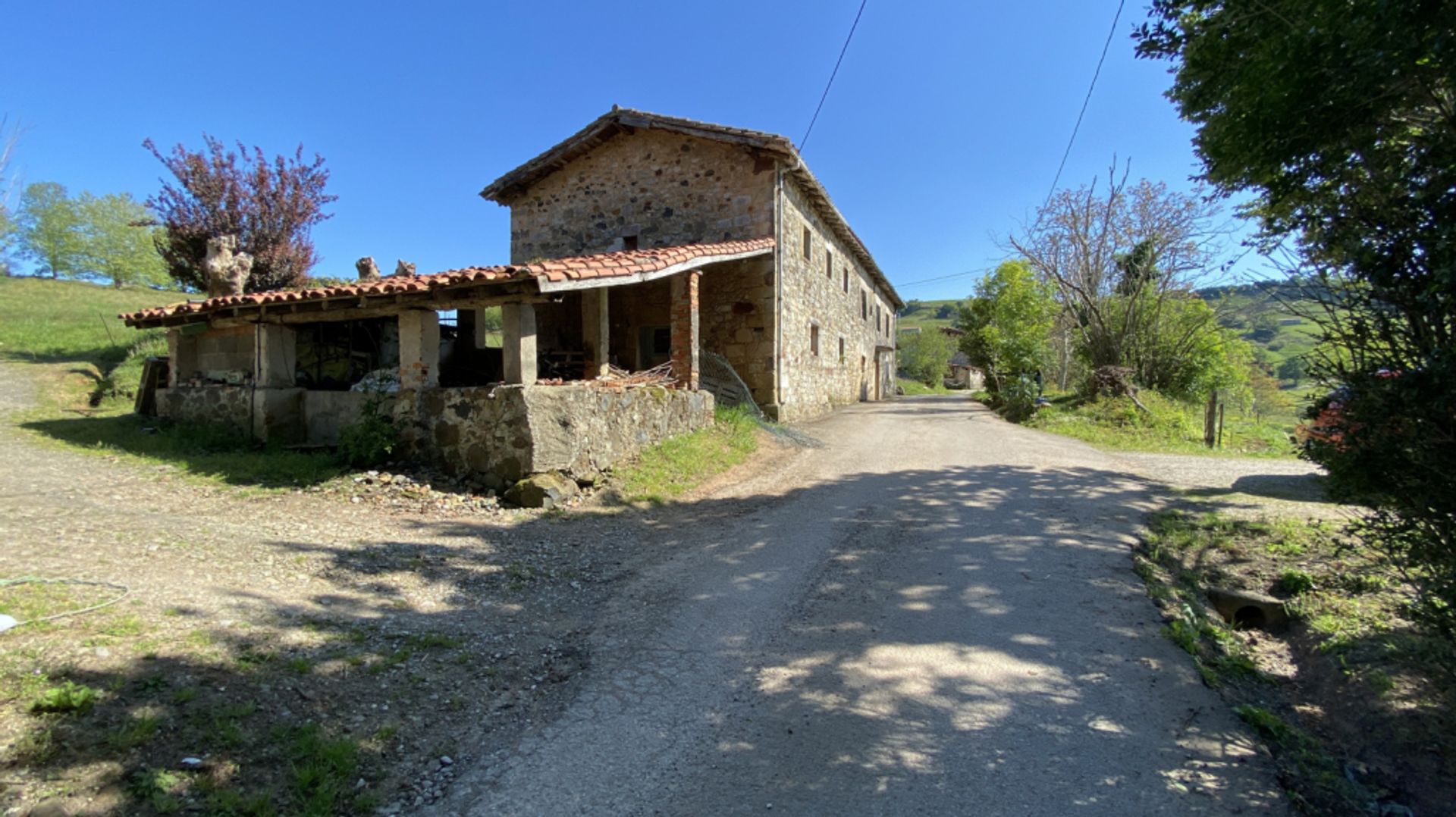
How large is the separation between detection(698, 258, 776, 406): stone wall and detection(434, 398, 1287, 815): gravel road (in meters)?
7.57

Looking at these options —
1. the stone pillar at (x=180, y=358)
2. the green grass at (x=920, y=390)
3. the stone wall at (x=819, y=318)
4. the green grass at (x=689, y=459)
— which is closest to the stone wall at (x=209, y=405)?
the stone pillar at (x=180, y=358)

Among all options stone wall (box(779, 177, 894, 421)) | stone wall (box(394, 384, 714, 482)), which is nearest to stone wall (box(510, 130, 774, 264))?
stone wall (box(779, 177, 894, 421))

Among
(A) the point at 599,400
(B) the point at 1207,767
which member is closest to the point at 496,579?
(A) the point at 599,400

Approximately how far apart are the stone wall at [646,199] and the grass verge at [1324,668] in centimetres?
986

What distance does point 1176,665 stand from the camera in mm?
3289

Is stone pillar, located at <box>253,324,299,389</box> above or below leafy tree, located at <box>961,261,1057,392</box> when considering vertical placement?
below

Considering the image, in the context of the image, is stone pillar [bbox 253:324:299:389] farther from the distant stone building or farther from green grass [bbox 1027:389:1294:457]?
green grass [bbox 1027:389:1294:457]

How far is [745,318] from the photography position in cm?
1335

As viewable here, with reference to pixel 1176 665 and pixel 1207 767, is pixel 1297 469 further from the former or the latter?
pixel 1207 767

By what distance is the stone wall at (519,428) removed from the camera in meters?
6.97

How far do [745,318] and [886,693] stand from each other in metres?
10.8

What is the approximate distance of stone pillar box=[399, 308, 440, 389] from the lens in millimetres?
7715

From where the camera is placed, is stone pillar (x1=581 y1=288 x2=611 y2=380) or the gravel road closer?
the gravel road

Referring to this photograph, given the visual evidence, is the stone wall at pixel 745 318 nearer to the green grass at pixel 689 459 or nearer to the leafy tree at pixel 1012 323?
the green grass at pixel 689 459
